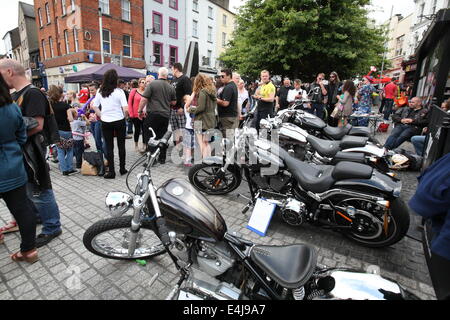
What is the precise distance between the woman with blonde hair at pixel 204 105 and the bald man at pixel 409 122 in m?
4.77

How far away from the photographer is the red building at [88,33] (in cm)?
1994

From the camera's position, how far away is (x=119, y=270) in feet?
8.38

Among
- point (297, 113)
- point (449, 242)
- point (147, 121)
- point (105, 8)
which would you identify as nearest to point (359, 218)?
point (449, 242)

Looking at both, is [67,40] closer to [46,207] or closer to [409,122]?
[46,207]

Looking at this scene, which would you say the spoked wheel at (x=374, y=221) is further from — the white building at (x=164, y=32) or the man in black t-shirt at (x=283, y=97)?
the white building at (x=164, y=32)

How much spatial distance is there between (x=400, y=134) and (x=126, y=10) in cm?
2390

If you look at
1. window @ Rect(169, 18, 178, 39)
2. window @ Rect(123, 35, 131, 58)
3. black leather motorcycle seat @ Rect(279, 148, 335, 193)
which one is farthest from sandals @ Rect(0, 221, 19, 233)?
window @ Rect(169, 18, 178, 39)

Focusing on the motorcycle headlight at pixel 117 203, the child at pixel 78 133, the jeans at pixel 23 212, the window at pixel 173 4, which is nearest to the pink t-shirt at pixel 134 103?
the child at pixel 78 133

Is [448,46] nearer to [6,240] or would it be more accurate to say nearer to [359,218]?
[359,218]

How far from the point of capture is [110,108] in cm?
477

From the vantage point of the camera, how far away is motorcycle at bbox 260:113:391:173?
396cm

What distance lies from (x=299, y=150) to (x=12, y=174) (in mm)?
3738

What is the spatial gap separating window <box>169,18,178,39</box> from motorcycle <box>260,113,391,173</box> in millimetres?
25949

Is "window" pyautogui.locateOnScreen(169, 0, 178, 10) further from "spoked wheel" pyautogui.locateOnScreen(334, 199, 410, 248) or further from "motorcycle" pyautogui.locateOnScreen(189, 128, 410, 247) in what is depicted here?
"spoked wheel" pyautogui.locateOnScreen(334, 199, 410, 248)
